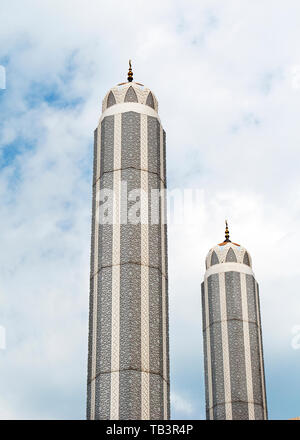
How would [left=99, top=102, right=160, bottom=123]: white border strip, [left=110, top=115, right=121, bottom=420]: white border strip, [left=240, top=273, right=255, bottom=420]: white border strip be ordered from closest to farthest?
[left=110, top=115, right=121, bottom=420]: white border strip, [left=99, top=102, right=160, bottom=123]: white border strip, [left=240, top=273, right=255, bottom=420]: white border strip

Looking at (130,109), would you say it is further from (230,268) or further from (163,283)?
(230,268)

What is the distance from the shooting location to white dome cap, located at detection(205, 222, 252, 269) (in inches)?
791

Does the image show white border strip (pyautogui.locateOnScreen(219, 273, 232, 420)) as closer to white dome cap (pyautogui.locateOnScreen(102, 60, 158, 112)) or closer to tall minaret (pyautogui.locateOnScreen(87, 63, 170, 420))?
tall minaret (pyautogui.locateOnScreen(87, 63, 170, 420))

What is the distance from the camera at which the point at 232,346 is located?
62.0ft

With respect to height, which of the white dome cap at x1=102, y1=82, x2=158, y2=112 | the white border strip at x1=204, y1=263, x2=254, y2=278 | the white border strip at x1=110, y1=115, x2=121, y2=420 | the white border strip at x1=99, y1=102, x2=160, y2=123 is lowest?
the white border strip at x1=110, y1=115, x2=121, y2=420

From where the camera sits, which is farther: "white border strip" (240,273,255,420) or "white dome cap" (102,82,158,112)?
"white border strip" (240,273,255,420)

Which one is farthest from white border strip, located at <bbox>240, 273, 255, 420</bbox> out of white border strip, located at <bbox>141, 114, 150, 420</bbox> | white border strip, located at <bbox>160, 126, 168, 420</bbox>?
white border strip, located at <bbox>141, 114, 150, 420</bbox>

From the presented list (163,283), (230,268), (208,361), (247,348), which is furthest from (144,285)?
(230,268)

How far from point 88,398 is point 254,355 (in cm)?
760

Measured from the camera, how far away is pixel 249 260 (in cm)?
2033

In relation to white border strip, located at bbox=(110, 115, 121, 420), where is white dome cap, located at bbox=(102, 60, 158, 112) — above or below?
above

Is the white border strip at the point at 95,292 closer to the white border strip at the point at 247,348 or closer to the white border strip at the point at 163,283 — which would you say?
the white border strip at the point at 163,283

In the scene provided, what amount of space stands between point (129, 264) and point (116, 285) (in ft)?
1.34
